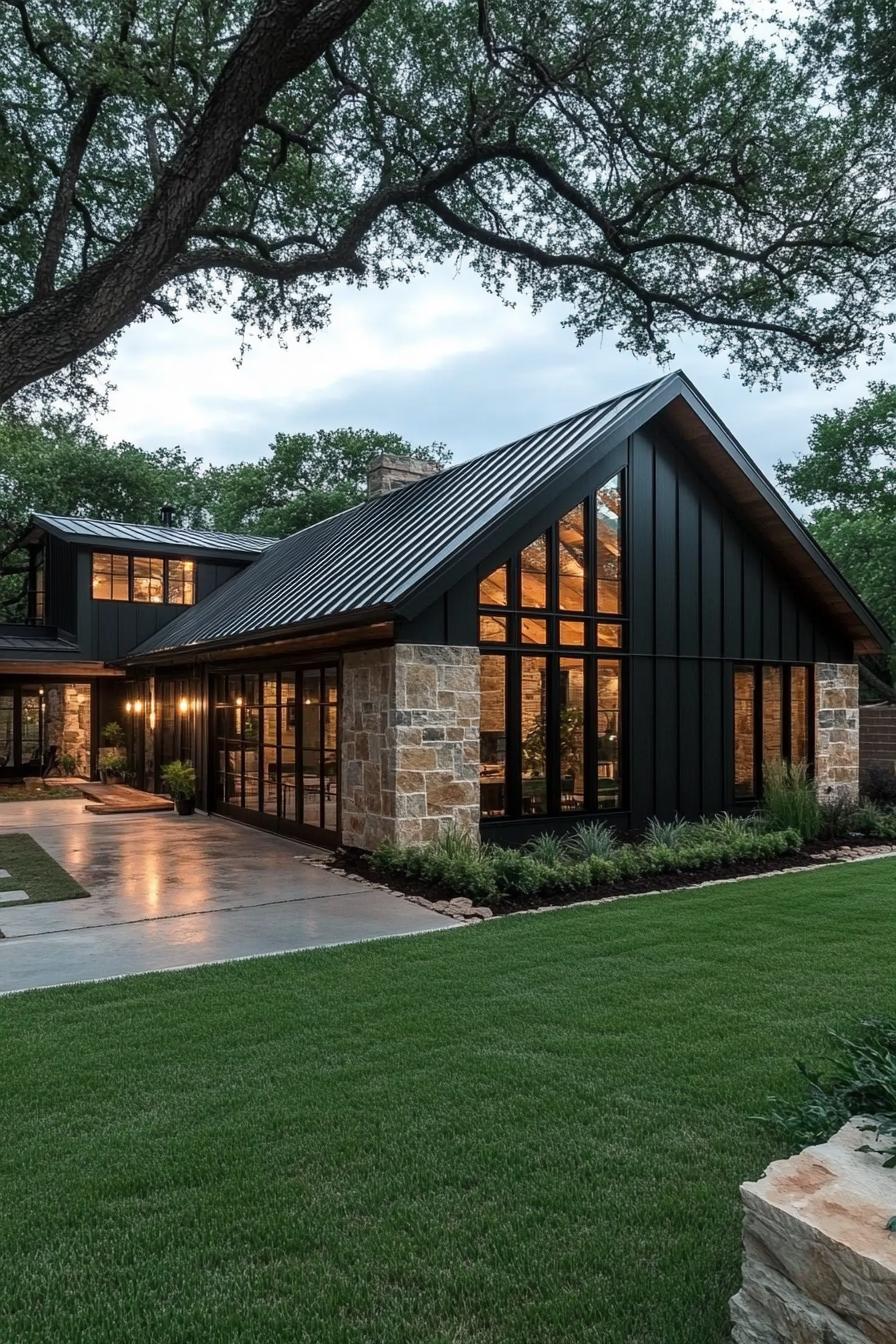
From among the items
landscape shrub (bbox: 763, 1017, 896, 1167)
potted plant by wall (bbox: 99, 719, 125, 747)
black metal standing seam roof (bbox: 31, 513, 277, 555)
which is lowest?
landscape shrub (bbox: 763, 1017, 896, 1167)

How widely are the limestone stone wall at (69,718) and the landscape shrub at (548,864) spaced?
1322 cm

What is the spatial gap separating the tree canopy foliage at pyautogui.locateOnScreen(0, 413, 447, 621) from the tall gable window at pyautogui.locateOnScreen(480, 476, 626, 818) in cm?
1217

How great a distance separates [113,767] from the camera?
1833 cm

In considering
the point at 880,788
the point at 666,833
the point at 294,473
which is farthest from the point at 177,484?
the point at 666,833

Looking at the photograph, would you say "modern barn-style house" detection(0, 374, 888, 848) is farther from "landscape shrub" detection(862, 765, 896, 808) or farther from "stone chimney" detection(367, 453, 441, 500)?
"landscape shrub" detection(862, 765, 896, 808)

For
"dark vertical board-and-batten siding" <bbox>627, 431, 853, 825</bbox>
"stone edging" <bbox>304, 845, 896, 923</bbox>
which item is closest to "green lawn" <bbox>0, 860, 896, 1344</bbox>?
"stone edging" <bbox>304, 845, 896, 923</bbox>

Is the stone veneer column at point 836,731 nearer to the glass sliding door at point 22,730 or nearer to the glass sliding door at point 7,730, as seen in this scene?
the glass sliding door at point 22,730

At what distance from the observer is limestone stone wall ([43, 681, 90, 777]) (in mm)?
19578

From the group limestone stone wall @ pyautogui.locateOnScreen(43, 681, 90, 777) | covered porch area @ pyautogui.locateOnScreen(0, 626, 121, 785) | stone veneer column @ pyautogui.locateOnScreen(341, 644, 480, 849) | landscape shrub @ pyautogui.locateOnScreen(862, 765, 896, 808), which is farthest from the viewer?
limestone stone wall @ pyautogui.locateOnScreen(43, 681, 90, 777)

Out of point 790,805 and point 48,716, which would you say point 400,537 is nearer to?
point 790,805

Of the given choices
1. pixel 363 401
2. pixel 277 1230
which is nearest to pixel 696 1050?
pixel 277 1230

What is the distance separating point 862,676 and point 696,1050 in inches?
748

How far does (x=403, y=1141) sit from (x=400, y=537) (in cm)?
844

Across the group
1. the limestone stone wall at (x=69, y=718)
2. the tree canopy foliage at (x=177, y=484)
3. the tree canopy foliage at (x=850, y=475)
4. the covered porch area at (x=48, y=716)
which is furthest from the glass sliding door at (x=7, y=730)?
the tree canopy foliage at (x=850, y=475)
